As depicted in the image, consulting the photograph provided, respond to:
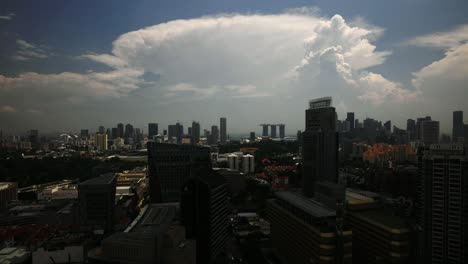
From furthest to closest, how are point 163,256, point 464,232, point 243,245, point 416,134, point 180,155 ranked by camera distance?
point 416,134, point 180,155, point 243,245, point 464,232, point 163,256

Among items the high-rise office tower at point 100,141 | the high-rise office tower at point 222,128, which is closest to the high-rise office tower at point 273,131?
the high-rise office tower at point 222,128

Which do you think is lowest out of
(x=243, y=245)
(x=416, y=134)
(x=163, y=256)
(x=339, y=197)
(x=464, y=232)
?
(x=243, y=245)

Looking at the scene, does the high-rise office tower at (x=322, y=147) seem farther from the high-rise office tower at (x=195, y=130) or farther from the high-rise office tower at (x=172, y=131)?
the high-rise office tower at (x=172, y=131)

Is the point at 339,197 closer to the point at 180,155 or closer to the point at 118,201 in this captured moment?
the point at 180,155

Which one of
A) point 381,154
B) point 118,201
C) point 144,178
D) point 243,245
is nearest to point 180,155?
point 243,245

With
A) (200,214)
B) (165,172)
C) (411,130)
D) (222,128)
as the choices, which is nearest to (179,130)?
(222,128)

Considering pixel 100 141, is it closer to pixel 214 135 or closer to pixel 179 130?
pixel 179 130
